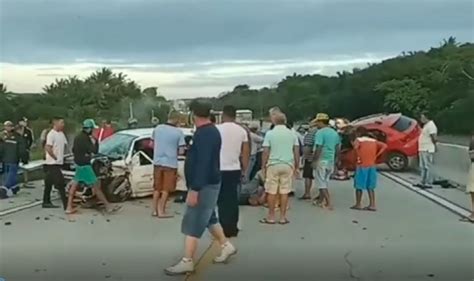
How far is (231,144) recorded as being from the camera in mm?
11164

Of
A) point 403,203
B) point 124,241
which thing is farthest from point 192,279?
point 403,203

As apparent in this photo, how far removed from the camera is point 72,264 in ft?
30.6

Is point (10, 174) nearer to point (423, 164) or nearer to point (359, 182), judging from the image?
point (359, 182)

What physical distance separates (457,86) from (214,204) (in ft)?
144

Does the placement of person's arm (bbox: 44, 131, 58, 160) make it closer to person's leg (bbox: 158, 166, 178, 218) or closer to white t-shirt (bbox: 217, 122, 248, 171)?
person's leg (bbox: 158, 166, 178, 218)

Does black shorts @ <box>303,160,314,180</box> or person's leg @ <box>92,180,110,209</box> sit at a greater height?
black shorts @ <box>303,160,314,180</box>

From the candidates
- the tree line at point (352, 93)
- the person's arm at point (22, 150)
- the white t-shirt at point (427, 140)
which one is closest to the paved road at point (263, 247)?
the person's arm at point (22, 150)

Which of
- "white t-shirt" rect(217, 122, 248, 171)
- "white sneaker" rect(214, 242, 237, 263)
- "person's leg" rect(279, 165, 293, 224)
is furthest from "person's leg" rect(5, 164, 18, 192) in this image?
"white sneaker" rect(214, 242, 237, 263)

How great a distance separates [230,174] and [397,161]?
1515 cm

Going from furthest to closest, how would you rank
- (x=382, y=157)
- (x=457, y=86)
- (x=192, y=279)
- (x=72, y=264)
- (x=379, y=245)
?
(x=457, y=86), (x=382, y=157), (x=379, y=245), (x=72, y=264), (x=192, y=279)

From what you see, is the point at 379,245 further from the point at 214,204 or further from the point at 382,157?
the point at 382,157

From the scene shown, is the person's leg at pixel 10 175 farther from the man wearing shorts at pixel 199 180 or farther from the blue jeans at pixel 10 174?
the man wearing shorts at pixel 199 180

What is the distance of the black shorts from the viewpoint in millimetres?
16469

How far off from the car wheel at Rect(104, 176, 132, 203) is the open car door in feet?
0.52
